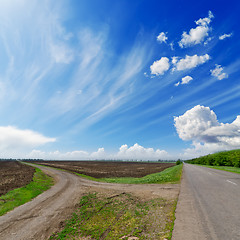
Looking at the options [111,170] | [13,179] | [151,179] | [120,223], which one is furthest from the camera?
[111,170]

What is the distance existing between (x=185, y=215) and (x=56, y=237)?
20.8ft

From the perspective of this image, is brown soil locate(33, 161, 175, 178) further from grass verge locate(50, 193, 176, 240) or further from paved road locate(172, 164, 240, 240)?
paved road locate(172, 164, 240, 240)

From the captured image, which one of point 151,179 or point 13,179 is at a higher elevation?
→ point 151,179

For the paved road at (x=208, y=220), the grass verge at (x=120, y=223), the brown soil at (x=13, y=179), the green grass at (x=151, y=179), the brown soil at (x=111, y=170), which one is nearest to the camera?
the paved road at (x=208, y=220)

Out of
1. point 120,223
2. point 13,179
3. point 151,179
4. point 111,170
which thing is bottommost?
point 111,170

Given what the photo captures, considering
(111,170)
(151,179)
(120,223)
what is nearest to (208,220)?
(120,223)

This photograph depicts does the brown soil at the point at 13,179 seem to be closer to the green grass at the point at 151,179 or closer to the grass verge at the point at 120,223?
the green grass at the point at 151,179

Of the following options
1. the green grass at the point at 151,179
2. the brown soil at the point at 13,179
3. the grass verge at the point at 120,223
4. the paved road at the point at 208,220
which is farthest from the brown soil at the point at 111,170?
the paved road at the point at 208,220

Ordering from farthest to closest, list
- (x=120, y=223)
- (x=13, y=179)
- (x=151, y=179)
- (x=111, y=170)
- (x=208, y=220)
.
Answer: (x=111, y=170)
(x=13, y=179)
(x=151, y=179)
(x=120, y=223)
(x=208, y=220)

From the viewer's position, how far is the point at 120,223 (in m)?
7.49

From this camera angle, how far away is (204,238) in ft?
16.9

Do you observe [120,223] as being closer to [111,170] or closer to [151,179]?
[151,179]

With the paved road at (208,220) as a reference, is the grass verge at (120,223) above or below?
below

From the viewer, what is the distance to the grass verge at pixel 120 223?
6285 millimetres
